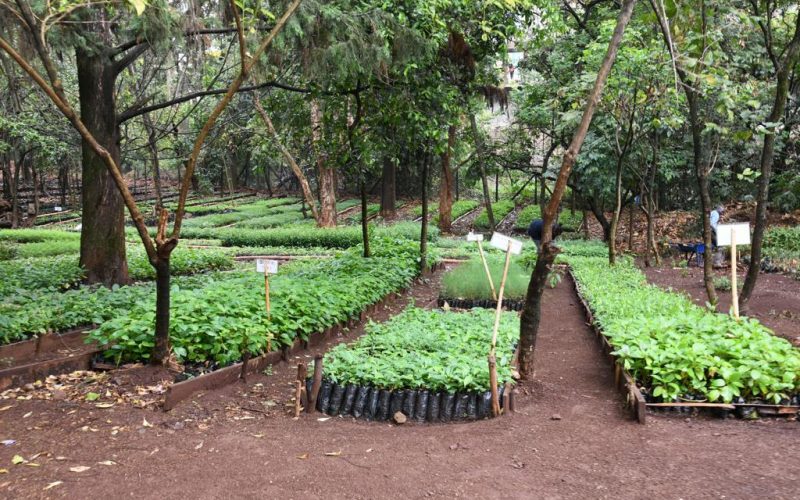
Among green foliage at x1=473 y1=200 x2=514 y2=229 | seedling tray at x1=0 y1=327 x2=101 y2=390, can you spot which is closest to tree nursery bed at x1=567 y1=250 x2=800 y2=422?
seedling tray at x1=0 y1=327 x2=101 y2=390

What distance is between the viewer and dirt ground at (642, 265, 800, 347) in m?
8.48

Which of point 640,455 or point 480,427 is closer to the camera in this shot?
point 640,455

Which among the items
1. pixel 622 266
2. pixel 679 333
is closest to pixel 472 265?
pixel 622 266

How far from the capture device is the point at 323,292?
26.3 ft

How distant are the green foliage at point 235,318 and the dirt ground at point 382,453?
64 centimetres

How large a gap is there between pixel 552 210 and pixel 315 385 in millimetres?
2519

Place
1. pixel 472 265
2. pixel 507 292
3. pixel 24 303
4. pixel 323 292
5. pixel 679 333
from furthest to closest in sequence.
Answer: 1. pixel 472 265
2. pixel 507 292
3. pixel 323 292
4. pixel 24 303
5. pixel 679 333

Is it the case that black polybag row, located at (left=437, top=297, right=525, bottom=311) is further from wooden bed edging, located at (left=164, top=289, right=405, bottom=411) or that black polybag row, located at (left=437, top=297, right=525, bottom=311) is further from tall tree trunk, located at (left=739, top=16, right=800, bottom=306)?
tall tree trunk, located at (left=739, top=16, right=800, bottom=306)

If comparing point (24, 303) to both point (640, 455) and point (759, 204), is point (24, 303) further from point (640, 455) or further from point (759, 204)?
point (759, 204)

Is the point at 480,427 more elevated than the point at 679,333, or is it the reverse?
the point at 679,333

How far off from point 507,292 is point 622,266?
424cm

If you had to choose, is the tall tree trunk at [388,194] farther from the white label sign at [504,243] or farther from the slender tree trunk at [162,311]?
the slender tree trunk at [162,311]

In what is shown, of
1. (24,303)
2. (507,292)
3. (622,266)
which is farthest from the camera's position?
(622,266)

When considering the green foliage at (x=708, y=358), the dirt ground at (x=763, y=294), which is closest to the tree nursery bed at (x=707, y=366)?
the green foliage at (x=708, y=358)
